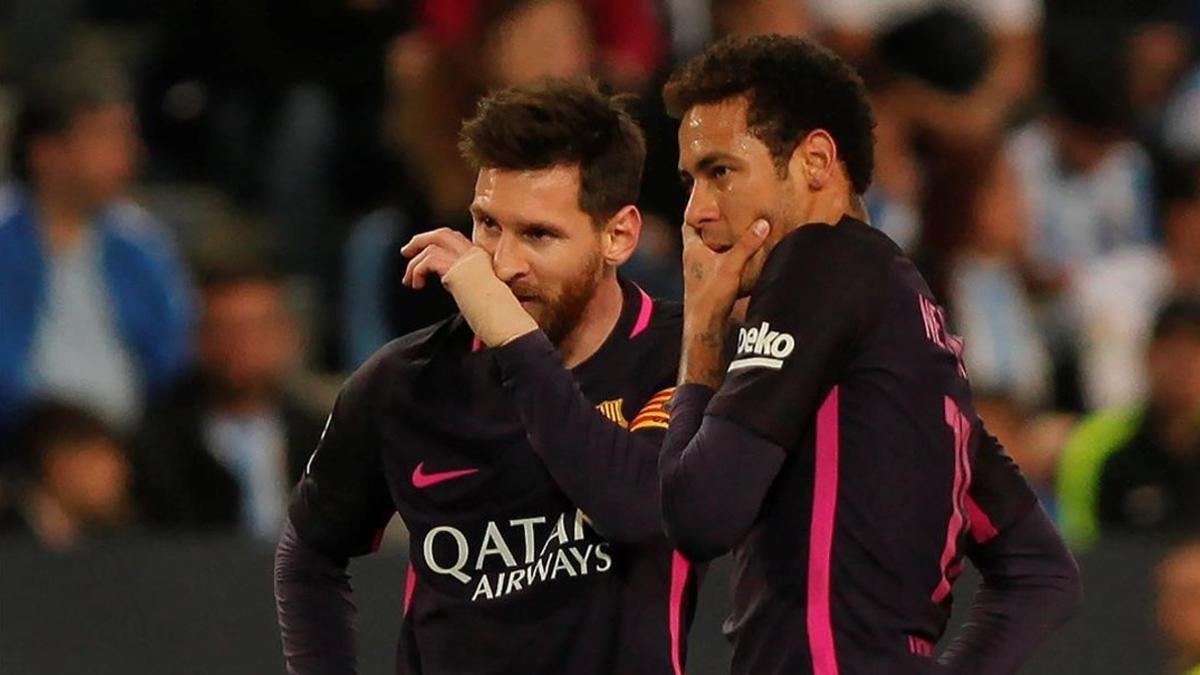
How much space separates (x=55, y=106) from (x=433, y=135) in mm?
1095

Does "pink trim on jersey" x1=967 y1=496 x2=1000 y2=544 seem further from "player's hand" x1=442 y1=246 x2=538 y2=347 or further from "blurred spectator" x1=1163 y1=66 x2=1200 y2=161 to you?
"blurred spectator" x1=1163 y1=66 x2=1200 y2=161

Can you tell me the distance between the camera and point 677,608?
376 centimetres

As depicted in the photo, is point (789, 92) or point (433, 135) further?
point (433, 135)

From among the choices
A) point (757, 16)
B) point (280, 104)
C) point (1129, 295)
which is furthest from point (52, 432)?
point (1129, 295)

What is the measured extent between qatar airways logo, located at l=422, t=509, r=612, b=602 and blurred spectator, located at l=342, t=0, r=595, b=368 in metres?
2.95

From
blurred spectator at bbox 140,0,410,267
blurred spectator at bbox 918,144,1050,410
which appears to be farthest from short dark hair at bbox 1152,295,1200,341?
blurred spectator at bbox 140,0,410,267

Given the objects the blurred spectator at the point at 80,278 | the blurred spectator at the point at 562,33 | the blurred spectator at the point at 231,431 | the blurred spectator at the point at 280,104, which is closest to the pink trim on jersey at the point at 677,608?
the blurred spectator at the point at 231,431

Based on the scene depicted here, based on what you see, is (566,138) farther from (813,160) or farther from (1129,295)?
(1129,295)

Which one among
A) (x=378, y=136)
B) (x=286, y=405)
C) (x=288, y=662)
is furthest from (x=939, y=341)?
(x=378, y=136)

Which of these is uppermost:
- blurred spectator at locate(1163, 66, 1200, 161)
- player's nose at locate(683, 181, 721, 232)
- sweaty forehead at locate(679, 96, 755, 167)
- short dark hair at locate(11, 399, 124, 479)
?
sweaty forehead at locate(679, 96, 755, 167)

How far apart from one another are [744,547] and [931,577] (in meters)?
0.26

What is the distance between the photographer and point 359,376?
390 centimetres

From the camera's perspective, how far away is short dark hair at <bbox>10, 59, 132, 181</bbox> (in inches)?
273

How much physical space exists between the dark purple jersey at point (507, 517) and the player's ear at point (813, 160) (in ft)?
1.59
